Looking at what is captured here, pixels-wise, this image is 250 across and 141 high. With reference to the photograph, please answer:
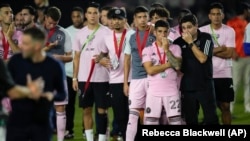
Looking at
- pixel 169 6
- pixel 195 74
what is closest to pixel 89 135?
pixel 195 74

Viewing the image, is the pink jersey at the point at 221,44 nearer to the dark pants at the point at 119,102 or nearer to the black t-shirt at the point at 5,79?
the dark pants at the point at 119,102

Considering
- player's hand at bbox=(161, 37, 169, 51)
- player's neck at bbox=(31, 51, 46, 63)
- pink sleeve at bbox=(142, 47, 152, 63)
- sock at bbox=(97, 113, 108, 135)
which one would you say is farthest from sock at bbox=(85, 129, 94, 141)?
player's neck at bbox=(31, 51, 46, 63)

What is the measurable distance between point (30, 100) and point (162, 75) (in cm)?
305

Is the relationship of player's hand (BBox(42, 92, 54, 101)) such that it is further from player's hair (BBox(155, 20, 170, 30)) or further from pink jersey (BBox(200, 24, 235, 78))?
pink jersey (BBox(200, 24, 235, 78))

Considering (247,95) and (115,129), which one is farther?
(247,95)

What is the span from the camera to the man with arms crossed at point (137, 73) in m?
12.2

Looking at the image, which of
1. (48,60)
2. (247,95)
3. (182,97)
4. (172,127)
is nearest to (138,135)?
(172,127)

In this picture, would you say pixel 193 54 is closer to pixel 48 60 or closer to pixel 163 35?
pixel 163 35

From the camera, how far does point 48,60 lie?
30.0 feet

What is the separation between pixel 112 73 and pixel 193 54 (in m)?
1.40

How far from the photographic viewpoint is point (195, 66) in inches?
467

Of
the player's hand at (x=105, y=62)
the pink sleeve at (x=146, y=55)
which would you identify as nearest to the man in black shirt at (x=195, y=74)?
the pink sleeve at (x=146, y=55)

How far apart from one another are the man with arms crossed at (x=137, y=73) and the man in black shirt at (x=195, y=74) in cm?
51

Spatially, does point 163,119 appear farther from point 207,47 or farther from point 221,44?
point 221,44
